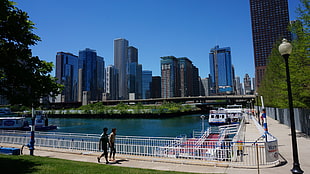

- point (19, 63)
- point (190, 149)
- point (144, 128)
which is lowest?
point (144, 128)

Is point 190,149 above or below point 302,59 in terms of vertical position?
below

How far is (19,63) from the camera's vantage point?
36.5 ft

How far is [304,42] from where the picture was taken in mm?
19422

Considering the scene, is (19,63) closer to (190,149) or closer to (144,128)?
(190,149)

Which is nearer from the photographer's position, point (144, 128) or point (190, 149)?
point (190, 149)

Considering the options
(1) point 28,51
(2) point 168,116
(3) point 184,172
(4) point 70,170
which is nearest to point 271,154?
(3) point 184,172

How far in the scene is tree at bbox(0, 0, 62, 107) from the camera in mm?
10367

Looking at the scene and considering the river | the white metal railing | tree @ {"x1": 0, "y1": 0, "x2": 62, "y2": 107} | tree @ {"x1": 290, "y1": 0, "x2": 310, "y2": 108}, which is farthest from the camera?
the river

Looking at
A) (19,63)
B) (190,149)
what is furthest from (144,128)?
(19,63)

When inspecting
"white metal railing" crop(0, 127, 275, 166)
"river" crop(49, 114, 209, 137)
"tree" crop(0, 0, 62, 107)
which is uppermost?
"tree" crop(0, 0, 62, 107)

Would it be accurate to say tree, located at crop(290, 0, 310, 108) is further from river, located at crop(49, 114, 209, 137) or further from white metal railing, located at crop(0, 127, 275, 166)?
river, located at crop(49, 114, 209, 137)

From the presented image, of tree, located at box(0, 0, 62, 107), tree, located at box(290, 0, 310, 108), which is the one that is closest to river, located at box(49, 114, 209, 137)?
tree, located at box(290, 0, 310, 108)

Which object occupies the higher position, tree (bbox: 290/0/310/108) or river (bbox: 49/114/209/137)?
tree (bbox: 290/0/310/108)

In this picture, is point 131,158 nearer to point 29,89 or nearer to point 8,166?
point 8,166
